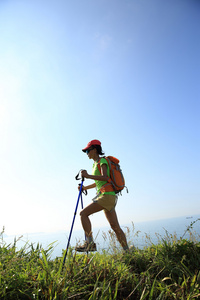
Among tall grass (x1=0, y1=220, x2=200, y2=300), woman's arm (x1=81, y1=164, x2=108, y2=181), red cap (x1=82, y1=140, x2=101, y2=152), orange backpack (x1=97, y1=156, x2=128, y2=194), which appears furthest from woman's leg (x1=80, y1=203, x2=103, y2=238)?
red cap (x1=82, y1=140, x2=101, y2=152)

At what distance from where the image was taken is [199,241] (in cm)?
421

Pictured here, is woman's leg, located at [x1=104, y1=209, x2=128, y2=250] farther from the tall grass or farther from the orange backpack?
the orange backpack

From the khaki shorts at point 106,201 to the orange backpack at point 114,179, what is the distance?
0.13 metres

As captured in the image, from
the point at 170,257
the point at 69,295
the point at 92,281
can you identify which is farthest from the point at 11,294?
the point at 170,257

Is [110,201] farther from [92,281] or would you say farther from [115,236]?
[92,281]

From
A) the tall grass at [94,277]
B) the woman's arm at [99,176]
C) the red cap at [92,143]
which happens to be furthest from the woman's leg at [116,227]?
the red cap at [92,143]

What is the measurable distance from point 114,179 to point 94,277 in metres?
2.15

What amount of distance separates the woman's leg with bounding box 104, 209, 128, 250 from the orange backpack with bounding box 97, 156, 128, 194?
20.1 inches

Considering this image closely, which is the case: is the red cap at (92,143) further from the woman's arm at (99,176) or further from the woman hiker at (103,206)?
the woman's arm at (99,176)

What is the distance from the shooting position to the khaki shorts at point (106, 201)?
4.12 m

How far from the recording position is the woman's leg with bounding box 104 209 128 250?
4002 mm

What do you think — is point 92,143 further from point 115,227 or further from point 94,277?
point 94,277

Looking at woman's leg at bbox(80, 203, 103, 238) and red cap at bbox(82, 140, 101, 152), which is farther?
red cap at bbox(82, 140, 101, 152)

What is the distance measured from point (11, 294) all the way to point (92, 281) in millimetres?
997
